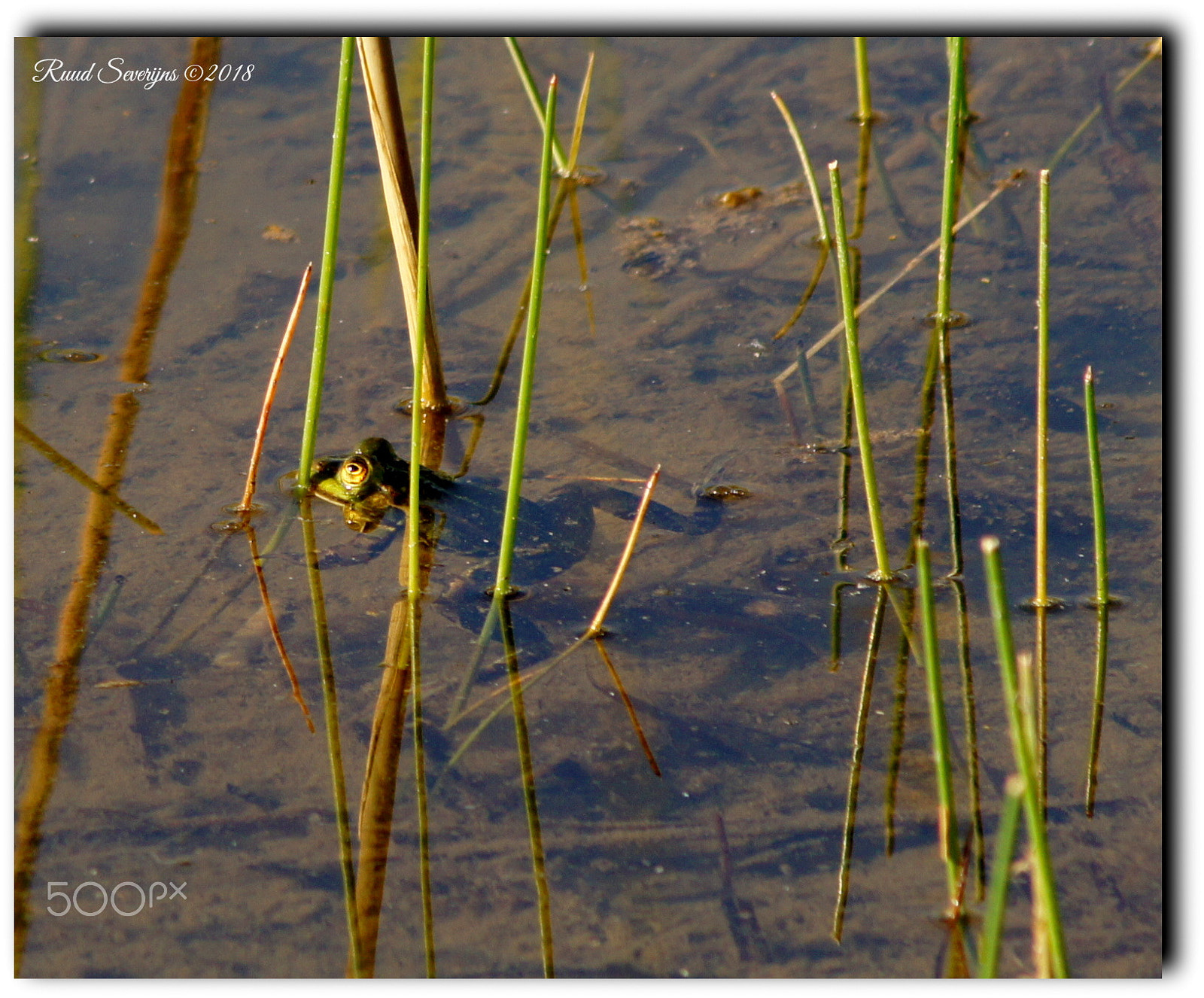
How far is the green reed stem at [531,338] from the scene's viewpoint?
2.66 metres

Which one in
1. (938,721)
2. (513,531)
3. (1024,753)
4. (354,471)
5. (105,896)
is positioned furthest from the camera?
(354,471)

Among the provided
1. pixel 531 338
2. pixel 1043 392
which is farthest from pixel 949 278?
pixel 531 338

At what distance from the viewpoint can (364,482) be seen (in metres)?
→ 3.81

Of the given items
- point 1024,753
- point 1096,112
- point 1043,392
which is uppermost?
point 1096,112

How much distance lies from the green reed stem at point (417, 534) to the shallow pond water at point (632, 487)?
0.04m

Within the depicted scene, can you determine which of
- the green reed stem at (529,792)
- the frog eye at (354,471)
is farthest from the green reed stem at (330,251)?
the green reed stem at (529,792)

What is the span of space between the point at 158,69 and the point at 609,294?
285 centimetres

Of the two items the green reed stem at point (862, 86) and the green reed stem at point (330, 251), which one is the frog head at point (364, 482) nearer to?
the green reed stem at point (330, 251)

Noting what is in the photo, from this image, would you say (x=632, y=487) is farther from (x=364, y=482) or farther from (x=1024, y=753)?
(x=1024, y=753)

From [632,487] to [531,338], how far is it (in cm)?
125

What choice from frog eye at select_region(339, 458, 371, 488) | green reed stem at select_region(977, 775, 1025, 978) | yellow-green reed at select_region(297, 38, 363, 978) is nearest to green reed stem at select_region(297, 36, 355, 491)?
yellow-green reed at select_region(297, 38, 363, 978)

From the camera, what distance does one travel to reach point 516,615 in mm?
3521

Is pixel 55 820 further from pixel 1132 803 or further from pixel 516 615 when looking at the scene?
pixel 1132 803

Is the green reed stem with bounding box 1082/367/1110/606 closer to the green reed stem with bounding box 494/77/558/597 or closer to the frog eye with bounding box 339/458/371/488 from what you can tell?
the green reed stem with bounding box 494/77/558/597
